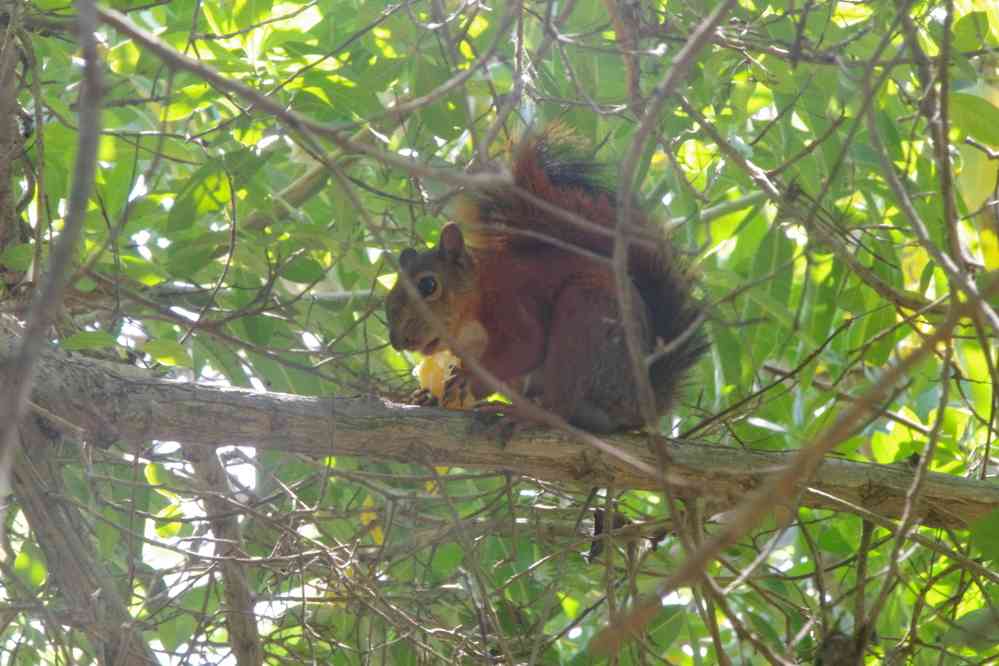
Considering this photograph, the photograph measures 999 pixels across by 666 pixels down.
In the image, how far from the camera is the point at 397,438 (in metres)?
2.12

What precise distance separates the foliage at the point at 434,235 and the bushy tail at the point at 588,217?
0.27 feet

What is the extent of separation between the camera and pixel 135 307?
2611 mm

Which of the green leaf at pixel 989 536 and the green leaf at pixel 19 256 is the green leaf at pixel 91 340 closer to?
the green leaf at pixel 19 256

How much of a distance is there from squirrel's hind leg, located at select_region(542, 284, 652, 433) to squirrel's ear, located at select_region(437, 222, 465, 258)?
0.39 metres

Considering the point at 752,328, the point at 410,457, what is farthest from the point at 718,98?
the point at 410,457

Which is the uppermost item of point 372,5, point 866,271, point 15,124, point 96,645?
point 372,5

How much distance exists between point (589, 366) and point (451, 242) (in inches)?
21.2

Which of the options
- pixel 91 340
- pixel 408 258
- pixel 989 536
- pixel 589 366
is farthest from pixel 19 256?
pixel 989 536

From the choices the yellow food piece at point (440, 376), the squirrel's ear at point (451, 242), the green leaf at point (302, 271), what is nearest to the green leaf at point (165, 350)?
the green leaf at point (302, 271)

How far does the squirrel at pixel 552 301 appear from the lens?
2.65 metres

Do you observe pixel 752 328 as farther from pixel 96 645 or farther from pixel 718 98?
pixel 96 645

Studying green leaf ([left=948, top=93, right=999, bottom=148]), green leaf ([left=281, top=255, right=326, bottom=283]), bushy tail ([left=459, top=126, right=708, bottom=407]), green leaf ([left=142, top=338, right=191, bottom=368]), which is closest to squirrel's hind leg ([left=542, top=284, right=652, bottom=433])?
bushy tail ([left=459, top=126, right=708, bottom=407])

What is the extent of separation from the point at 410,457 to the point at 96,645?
2.14 feet

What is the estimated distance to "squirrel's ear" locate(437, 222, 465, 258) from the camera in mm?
2920
